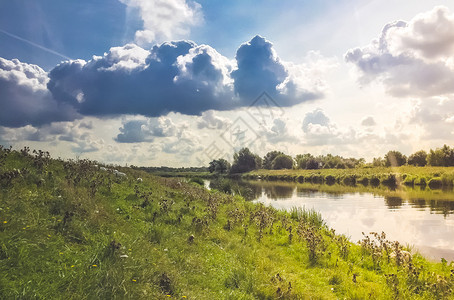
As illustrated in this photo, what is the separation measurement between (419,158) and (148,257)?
371ft

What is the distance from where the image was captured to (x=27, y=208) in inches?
272

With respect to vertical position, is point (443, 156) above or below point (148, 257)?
above

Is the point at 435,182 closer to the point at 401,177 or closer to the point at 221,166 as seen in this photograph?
the point at 401,177

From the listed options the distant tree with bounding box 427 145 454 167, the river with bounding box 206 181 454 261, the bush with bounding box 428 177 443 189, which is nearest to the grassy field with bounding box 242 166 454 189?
the bush with bounding box 428 177 443 189

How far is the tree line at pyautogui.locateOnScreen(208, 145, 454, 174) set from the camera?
78.3 meters

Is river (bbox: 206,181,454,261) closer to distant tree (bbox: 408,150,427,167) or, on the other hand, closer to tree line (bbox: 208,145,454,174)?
tree line (bbox: 208,145,454,174)

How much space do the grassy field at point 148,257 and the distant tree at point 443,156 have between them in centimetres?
8291

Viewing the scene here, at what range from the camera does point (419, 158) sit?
97938 mm

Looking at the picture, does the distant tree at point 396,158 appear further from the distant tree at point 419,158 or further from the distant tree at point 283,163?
the distant tree at point 283,163

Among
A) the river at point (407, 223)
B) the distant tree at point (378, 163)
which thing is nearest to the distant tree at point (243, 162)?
the distant tree at point (378, 163)

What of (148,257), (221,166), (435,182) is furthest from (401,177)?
(221,166)

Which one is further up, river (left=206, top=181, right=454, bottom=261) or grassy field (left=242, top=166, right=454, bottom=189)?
grassy field (left=242, top=166, right=454, bottom=189)

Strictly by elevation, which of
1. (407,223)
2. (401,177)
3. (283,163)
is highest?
(283,163)

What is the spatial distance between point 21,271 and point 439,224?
64.8 feet
